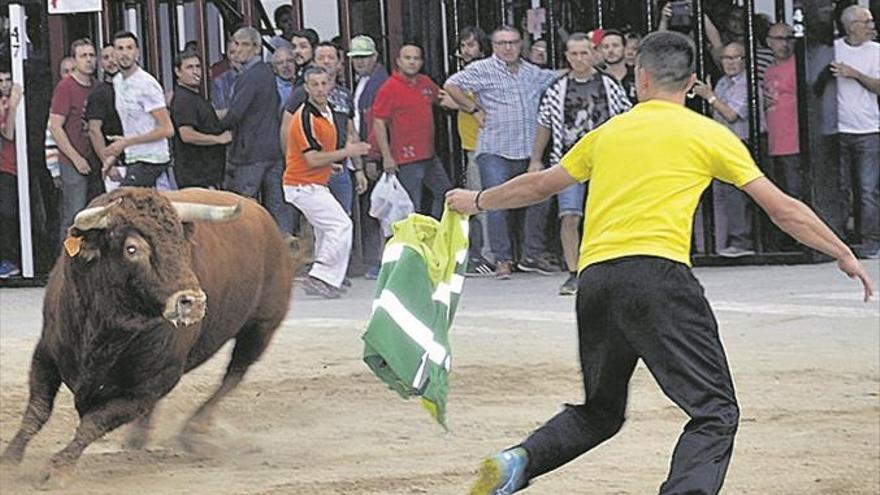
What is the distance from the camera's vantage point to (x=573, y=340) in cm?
1125

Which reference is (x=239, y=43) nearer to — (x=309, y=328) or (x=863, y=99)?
(x=309, y=328)

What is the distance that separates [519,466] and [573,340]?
5.42m

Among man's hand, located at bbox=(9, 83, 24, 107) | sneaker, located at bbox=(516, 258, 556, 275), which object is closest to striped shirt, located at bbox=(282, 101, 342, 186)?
sneaker, located at bbox=(516, 258, 556, 275)

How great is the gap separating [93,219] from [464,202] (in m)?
1.69

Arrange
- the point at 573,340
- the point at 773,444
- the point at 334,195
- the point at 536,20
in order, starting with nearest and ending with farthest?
the point at 773,444 → the point at 573,340 → the point at 334,195 → the point at 536,20

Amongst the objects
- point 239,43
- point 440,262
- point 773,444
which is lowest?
point 773,444

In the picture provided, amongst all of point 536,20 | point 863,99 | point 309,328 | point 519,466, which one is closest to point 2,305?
point 309,328

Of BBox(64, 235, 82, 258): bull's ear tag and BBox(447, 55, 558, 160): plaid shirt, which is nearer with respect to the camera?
BBox(64, 235, 82, 258): bull's ear tag

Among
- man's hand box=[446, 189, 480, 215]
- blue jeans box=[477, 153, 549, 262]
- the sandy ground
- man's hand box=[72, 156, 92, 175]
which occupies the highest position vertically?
man's hand box=[72, 156, 92, 175]

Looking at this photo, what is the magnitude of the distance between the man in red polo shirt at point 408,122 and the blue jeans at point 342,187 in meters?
0.34

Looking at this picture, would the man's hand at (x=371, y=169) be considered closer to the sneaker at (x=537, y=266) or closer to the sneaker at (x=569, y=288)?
the sneaker at (x=537, y=266)

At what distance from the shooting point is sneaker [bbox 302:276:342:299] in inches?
554

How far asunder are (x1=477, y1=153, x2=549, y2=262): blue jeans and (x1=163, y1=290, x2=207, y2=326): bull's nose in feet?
23.1

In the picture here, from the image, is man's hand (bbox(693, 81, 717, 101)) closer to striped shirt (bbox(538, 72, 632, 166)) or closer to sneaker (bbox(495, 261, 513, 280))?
striped shirt (bbox(538, 72, 632, 166))
